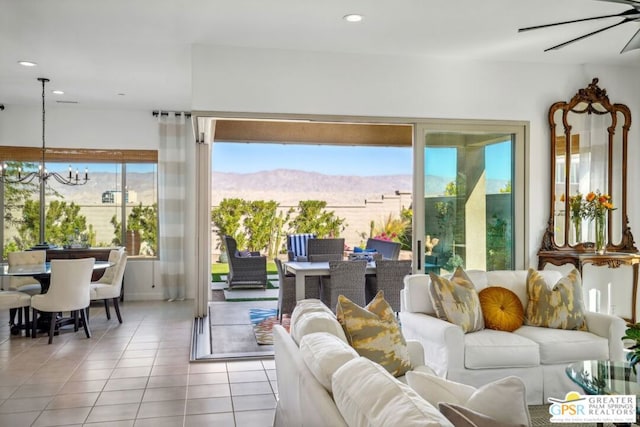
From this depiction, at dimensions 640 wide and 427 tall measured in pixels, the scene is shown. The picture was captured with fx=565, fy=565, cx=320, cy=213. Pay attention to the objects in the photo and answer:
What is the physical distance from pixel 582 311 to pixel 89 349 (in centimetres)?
446

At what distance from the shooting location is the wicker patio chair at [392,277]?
5977mm

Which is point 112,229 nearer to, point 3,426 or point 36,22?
point 36,22

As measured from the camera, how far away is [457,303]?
400 cm

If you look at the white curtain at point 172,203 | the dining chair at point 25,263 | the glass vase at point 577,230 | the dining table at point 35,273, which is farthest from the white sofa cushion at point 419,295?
the white curtain at point 172,203

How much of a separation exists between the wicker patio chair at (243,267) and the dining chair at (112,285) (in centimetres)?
256

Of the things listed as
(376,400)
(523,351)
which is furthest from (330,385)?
(523,351)

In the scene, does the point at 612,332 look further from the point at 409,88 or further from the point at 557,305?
the point at 409,88

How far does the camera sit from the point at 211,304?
319 inches

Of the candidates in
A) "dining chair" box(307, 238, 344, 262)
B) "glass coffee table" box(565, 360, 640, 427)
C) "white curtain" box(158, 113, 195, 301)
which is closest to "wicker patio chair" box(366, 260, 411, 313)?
"dining chair" box(307, 238, 344, 262)

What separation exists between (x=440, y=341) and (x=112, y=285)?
446 cm

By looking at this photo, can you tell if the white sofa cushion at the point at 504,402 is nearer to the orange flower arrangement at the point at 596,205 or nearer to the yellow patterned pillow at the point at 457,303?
the yellow patterned pillow at the point at 457,303

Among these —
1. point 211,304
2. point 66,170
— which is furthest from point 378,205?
point 66,170

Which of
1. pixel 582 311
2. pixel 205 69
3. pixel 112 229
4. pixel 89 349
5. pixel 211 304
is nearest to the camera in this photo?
pixel 582 311

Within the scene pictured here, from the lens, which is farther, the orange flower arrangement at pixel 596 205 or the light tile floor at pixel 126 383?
the orange flower arrangement at pixel 596 205
